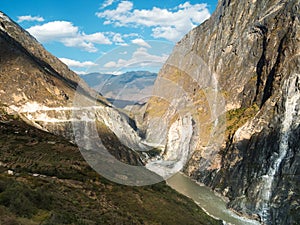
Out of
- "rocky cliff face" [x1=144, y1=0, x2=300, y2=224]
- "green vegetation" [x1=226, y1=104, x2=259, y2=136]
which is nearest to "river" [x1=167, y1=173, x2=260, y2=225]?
"rocky cliff face" [x1=144, y1=0, x2=300, y2=224]

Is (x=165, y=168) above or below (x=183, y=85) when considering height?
below

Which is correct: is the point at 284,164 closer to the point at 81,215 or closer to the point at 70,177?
the point at 70,177

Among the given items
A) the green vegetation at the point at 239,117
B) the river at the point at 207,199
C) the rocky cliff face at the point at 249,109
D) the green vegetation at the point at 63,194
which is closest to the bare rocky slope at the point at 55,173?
the green vegetation at the point at 63,194

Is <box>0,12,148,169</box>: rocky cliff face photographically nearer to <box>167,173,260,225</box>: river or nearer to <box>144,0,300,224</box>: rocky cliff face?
<box>167,173,260,225</box>: river

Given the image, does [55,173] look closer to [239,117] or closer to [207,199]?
[207,199]

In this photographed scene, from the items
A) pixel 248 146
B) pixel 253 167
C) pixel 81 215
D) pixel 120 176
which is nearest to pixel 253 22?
pixel 248 146

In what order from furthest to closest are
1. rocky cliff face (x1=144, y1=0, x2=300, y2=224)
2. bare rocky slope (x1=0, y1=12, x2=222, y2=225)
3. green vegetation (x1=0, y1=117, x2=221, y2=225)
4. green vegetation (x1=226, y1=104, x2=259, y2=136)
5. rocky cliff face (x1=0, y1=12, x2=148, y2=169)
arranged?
rocky cliff face (x1=0, y1=12, x2=148, y2=169) → green vegetation (x1=226, y1=104, x2=259, y2=136) → rocky cliff face (x1=144, y1=0, x2=300, y2=224) → bare rocky slope (x1=0, y1=12, x2=222, y2=225) → green vegetation (x1=0, y1=117, x2=221, y2=225)

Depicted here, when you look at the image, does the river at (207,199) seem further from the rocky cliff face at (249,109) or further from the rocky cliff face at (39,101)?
the rocky cliff face at (39,101)
